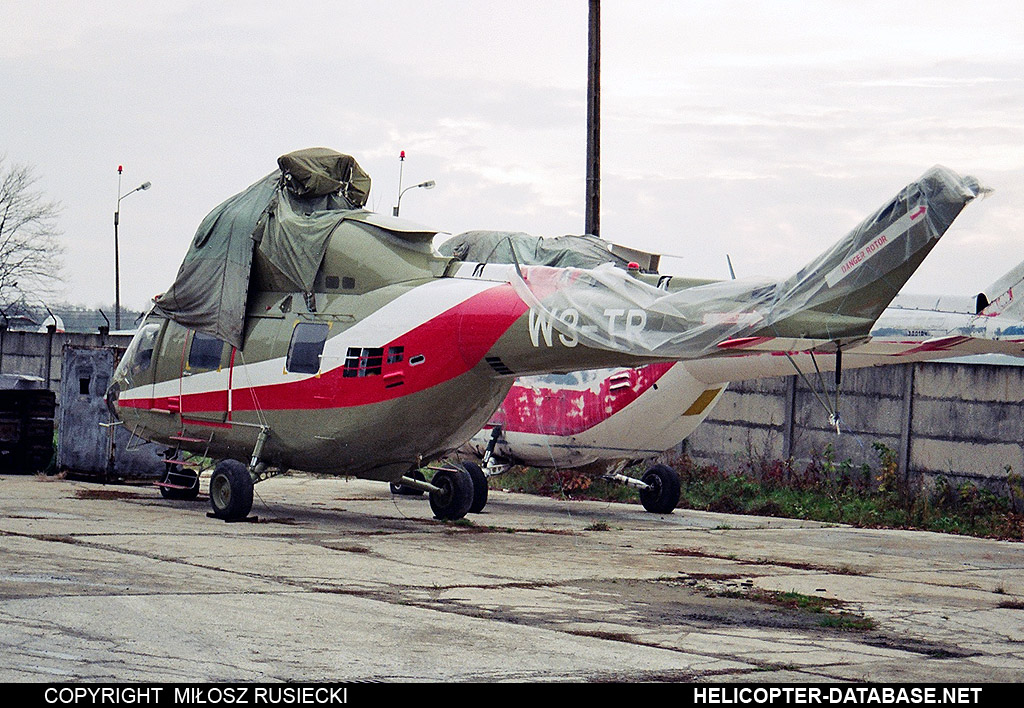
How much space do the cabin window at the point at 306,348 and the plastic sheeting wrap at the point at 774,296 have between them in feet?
8.46

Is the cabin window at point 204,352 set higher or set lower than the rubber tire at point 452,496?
higher

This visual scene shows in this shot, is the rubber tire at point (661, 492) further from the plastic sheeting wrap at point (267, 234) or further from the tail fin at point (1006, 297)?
the tail fin at point (1006, 297)

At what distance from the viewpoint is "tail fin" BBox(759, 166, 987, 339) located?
10961 mm

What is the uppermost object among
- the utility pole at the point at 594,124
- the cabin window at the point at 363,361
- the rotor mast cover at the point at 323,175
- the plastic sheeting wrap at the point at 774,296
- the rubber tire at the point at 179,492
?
the utility pole at the point at 594,124

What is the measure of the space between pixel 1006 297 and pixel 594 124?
11384mm

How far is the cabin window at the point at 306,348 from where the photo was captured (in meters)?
15.2

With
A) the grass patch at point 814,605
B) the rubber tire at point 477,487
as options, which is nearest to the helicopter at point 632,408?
the rubber tire at point 477,487

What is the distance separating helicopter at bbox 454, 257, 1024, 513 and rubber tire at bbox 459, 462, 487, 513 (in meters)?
0.33

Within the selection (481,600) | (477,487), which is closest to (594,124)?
(477,487)

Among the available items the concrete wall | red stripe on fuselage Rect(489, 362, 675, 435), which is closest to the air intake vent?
red stripe on fuselage Rect(489, 362, 675, 435)
